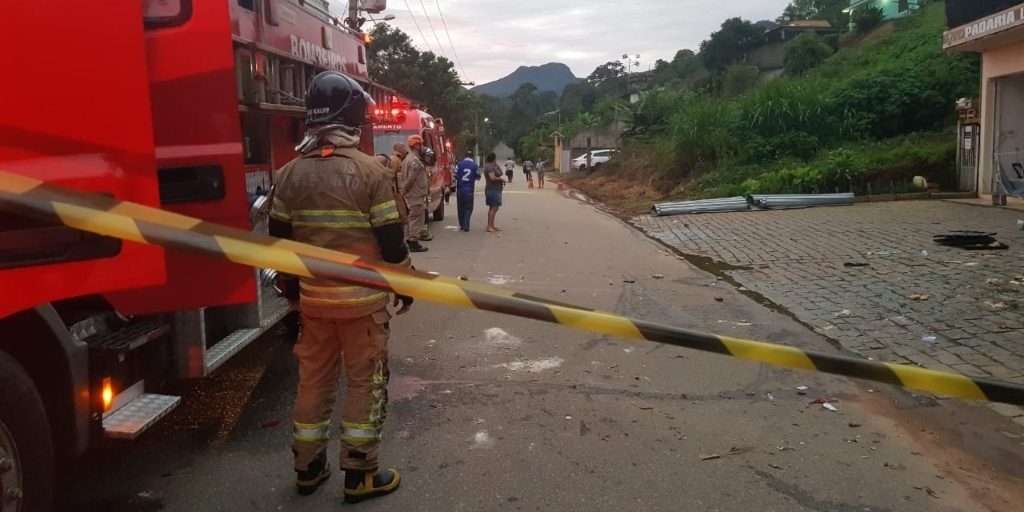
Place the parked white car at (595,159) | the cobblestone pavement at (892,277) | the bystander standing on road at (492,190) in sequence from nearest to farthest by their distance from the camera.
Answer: the cobblestone pavement at (892,277) < the bystander standing on road at (492,190) < the parked white car at (595,159)

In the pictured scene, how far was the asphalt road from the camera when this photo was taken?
11.8ft

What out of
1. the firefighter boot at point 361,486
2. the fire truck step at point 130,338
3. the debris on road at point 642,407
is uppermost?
the fire truck step at point 130,338

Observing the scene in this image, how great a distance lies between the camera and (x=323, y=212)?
135 inches

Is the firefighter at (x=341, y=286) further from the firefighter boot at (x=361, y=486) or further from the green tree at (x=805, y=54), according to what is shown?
the green tree at (x=805, y=54)

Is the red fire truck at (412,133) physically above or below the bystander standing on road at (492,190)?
above

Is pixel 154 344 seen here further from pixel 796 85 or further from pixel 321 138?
pixel 796 85

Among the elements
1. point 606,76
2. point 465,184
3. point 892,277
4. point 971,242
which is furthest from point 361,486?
point 606,76

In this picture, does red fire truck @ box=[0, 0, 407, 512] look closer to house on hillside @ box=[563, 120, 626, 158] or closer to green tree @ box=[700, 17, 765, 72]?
house on hillside @ box=[563, 120, 626, 158]

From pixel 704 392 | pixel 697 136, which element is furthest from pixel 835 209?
pixel 704 392

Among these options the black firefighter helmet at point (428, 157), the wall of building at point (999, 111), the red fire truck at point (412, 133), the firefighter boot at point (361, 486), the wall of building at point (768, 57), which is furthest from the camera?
the wall of building at point (768, 57)

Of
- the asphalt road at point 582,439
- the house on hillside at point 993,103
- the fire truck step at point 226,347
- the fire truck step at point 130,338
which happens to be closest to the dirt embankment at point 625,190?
the house on hillside at point 993,103

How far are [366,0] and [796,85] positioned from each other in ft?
56.7

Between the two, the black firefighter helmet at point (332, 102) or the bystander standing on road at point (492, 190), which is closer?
the black firefighter helmet at point (332, 102)

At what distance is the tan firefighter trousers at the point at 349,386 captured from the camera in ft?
11.5
